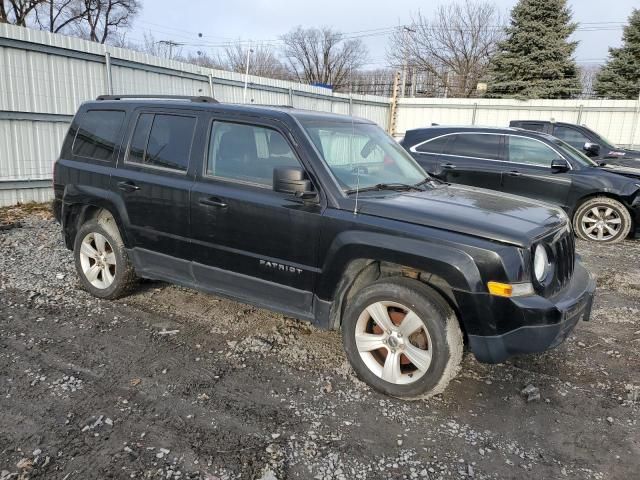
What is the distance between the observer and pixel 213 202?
12.6ft

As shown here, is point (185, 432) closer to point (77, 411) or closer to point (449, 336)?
point (77, 411)

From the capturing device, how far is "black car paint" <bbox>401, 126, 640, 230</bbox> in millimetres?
7773

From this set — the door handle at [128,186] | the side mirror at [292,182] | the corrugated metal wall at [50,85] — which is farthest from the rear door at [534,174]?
the corrugated metal wall at [50,85]

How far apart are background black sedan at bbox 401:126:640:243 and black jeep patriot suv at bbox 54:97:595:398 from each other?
443cm

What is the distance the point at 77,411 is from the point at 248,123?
2.33m

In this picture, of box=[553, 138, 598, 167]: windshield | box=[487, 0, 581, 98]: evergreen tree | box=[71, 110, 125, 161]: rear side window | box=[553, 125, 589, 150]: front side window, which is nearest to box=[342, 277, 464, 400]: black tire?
box=[71, 110, 125, 161]: rear side window

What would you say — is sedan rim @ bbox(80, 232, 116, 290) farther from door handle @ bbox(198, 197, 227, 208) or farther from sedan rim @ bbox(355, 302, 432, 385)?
sedan rim @ bbox(355, 302, 432, 385)

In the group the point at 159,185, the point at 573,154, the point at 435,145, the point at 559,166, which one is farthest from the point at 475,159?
the point at 159,185

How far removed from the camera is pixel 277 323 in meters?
4.45

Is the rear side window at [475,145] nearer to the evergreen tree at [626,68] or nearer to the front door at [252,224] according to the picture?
Answer: the front door at [252,224]

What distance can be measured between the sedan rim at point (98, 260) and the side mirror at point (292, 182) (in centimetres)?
222

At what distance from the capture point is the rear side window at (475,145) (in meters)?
8.56

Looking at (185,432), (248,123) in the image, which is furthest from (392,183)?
(185,432)

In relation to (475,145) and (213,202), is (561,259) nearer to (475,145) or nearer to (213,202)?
(213,202)
